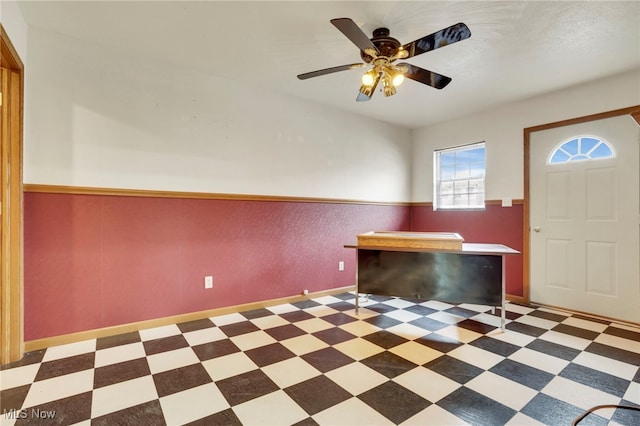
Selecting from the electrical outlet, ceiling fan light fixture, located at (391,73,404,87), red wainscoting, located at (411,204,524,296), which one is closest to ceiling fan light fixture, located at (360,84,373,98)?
ceiling fan light fixture, located at (391,73,404,87)

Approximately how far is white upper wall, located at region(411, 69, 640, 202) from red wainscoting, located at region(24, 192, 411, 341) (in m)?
2.03

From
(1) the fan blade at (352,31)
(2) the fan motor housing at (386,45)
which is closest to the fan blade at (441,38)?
(2) the fan motor housing at (386,45)

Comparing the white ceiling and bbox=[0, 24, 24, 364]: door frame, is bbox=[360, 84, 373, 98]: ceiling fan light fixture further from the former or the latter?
bbox=[0, 24, 24, 364]: door frame

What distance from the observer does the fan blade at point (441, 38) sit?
5.64ft

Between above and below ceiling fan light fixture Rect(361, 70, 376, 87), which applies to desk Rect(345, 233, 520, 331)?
below

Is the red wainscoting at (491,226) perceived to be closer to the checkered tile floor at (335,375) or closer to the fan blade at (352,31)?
the checkered tile floor at (335,375)

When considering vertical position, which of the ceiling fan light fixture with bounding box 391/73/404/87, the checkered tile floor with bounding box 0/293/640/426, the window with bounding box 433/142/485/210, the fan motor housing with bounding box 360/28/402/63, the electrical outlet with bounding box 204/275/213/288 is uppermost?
the fan motor housing with bounding box 360/28/402/63

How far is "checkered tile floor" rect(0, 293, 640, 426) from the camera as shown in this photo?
1592 mm

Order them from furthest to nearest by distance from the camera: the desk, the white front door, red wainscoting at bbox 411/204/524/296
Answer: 1. red wainscoting at bbox 411/204/524/296
2. the white front door
3. the desk

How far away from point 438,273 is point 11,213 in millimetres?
3438

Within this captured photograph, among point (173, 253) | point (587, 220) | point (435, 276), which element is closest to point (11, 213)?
point (173, 253)

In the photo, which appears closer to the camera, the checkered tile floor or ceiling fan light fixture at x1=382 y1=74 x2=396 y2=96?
the checkered tile floor

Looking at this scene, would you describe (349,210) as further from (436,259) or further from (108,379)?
(108,379)

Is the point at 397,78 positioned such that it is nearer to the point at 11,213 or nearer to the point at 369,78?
the point at 369,78
